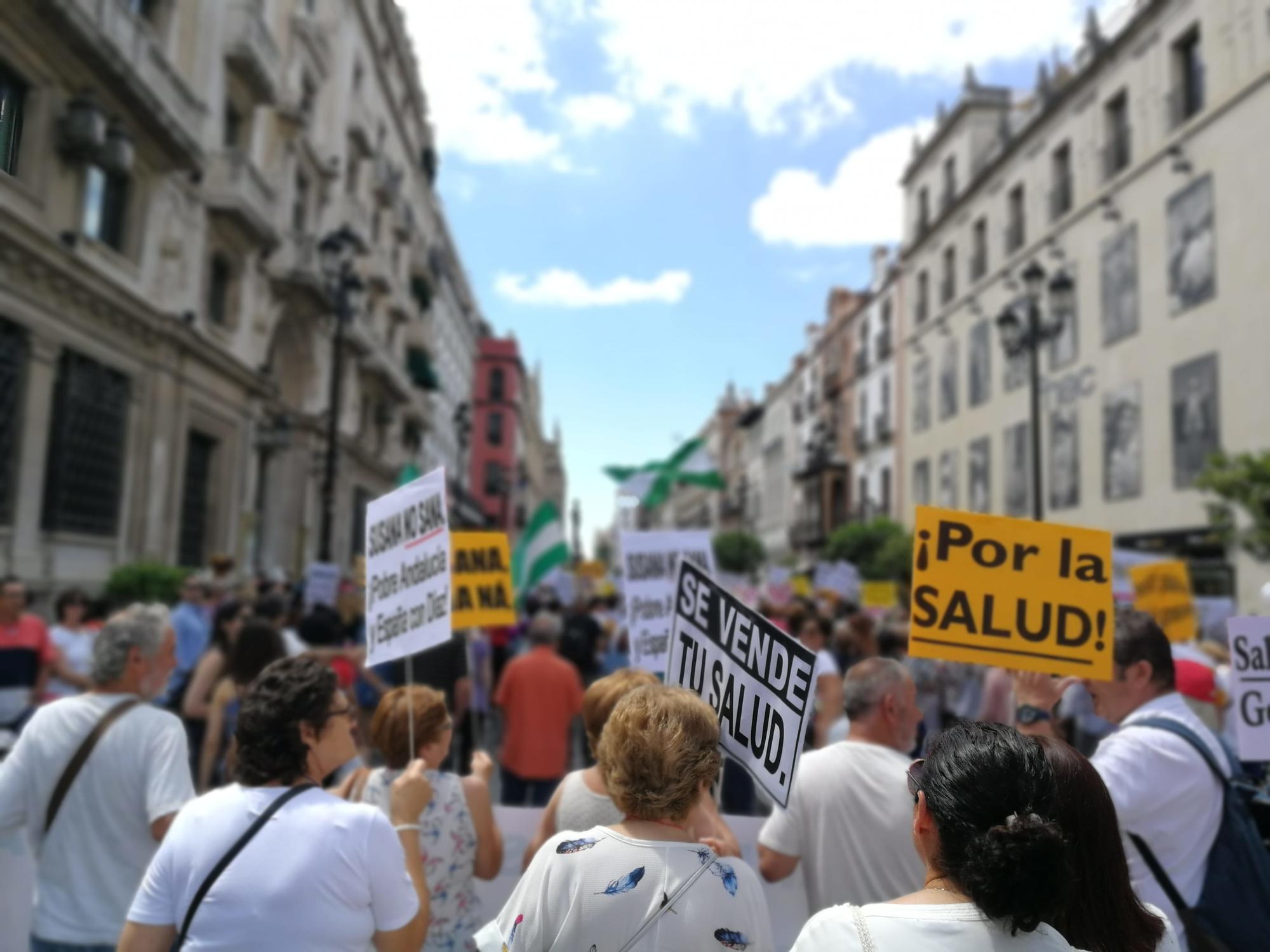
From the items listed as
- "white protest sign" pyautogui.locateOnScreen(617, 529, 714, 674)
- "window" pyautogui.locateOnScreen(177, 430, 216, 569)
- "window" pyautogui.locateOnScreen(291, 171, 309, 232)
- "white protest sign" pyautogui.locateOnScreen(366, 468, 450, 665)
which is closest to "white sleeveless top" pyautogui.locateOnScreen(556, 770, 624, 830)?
"white protest sign" pyautogui.locateOnScreen(366, 468, 450, 665)

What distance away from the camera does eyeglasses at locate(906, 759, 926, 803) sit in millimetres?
1878

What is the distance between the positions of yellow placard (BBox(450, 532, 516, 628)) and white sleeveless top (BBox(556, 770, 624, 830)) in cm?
255

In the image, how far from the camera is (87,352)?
13.9 metres

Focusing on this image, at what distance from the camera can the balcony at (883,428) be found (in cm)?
3962

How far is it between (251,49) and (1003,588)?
19127mm

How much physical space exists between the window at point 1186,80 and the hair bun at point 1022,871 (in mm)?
23320

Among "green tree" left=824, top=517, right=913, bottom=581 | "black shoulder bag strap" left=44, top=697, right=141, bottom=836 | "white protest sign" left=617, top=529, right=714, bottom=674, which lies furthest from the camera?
"green tree" left=824, top=517, right=913, bottom=581

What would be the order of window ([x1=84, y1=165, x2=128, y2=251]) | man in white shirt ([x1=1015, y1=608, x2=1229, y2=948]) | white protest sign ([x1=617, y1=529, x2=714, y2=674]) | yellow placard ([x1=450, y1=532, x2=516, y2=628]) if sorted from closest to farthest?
man in white shirt ([x1=1015, y1=608, x2=1229, y2=948])
white protest sign ([x1=617, y1=529, x2=714, y2=674])
yellow placard ([x1=450, y1=532, x2=516, y2=628])
window ([x1=84, y1=165, x2=128, y2=251])

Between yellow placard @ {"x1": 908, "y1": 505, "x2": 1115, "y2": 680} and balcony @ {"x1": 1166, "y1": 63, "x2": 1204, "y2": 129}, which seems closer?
yellow placard @ {"x1": 908, "y1": 505, "x2": 1115, "y2": 680}

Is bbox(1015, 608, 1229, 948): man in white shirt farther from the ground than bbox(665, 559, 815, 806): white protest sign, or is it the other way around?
bbox(665, 559, 815, 806): white protest sign

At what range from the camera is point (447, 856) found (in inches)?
131

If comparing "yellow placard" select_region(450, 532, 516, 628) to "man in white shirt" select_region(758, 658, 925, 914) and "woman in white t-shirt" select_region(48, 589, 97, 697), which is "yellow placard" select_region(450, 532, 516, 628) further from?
"woman in white t-shirt" select_region(48, 589, 97, 697)

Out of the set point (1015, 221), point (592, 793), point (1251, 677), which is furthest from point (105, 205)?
point (1015, 221)

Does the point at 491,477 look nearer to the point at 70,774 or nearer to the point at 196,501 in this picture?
the point at 196,501
